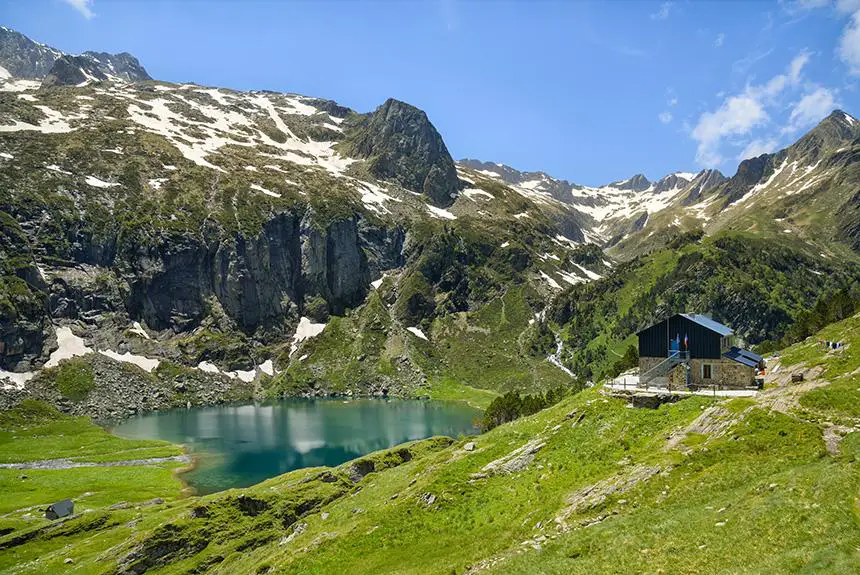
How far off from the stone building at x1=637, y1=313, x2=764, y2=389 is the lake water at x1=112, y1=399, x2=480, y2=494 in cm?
7434

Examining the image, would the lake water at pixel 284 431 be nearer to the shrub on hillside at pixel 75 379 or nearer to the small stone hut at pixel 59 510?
the small stone hut at pixel 59 510

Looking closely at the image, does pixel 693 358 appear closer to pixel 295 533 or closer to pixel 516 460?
pixel 516 460

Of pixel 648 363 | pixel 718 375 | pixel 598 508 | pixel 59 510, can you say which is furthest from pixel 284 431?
pixel 598 508

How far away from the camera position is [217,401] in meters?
195

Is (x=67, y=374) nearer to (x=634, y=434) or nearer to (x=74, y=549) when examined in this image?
(x=74, y=549)

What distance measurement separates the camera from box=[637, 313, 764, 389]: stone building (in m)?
48.7

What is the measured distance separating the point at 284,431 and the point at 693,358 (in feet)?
386

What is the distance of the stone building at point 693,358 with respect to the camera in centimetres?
4872

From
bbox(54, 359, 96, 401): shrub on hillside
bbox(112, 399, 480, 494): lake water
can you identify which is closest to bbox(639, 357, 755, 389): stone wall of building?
bbox(112, 399, 480, 494): lake water

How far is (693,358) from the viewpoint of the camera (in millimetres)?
50594

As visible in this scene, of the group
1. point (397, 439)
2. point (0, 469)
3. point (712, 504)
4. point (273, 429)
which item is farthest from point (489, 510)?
point (273, 429)

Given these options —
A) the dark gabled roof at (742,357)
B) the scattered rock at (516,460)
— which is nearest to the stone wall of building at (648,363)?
the dark gabled roof at (742,357)

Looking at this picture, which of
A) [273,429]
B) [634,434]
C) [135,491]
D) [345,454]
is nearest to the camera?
[634,434]

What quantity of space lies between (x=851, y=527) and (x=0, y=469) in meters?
135
